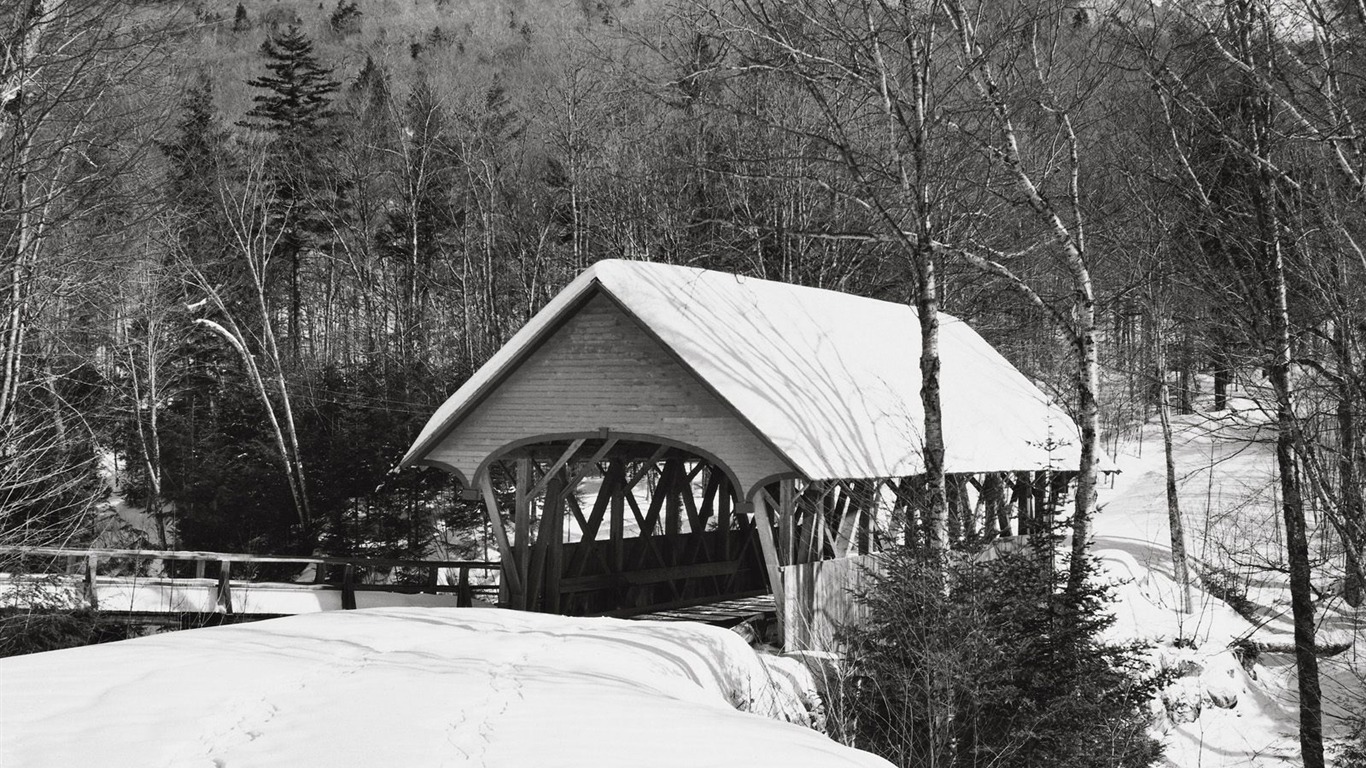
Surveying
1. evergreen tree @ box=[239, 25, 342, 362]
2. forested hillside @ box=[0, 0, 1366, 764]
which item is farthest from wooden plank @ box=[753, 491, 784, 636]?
evergreen tree @ box=[239, 25, 342, 362]

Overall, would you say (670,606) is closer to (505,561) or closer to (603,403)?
(505,561)

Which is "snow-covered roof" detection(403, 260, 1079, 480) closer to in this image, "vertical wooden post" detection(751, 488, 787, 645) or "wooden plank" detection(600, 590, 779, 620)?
"vertical wooden post" detection(751, 488, 787, 645)

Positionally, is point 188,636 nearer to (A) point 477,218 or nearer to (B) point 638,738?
(B) point 638,738

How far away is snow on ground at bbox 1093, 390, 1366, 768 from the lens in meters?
13.8

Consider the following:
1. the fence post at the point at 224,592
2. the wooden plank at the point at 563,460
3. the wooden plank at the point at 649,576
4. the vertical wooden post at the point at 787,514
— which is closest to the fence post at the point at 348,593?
the fence post at the point at 224,592

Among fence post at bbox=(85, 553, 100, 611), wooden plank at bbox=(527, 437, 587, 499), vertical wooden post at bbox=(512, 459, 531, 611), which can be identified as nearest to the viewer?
wooden plank at bbox=(527, 437, 587, 499)

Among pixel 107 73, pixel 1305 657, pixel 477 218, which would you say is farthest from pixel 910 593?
pixel 477 218

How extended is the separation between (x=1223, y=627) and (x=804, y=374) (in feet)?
35.6

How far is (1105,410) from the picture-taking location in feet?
110

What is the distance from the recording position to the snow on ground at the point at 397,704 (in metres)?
5.52

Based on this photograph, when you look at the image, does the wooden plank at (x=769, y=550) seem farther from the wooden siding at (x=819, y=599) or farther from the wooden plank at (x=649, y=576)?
the wooden plank at (x=649, y=576)

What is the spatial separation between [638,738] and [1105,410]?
1201 inches

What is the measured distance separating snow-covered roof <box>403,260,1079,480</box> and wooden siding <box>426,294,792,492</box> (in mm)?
262

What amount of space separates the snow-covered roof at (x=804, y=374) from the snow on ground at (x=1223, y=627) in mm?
2582
